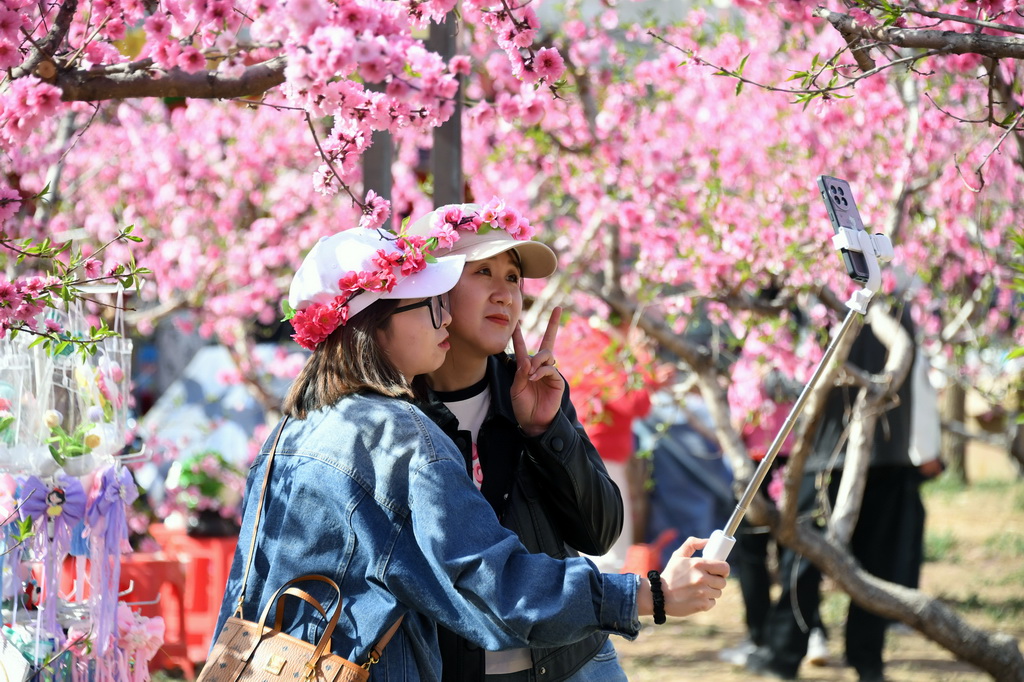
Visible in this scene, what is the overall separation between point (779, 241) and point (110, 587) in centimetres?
323

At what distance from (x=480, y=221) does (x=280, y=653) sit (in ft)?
3.37

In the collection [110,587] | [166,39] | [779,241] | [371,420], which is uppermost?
[166,39]

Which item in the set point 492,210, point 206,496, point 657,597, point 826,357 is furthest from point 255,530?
point 206,496

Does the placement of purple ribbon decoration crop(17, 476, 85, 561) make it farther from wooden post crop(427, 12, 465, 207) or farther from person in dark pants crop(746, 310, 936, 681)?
person in dark pants crop(746, 310, 936, 681)

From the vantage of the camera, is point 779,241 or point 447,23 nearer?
point 447,23

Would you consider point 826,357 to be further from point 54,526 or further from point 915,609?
point 915,609

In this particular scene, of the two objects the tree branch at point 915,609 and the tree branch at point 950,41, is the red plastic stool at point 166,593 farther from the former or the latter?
the tree branch at point 950,41

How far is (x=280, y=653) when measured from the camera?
192 cm

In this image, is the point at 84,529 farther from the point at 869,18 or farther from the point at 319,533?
the point at 869,18

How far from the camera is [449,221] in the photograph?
2.41 meters

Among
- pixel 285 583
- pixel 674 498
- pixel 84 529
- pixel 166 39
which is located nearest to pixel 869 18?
pixel 166 39

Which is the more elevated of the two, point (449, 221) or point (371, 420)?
point (449, 221)

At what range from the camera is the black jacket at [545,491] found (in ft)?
7.31

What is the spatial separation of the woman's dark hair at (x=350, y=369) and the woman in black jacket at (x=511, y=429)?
163 mm
